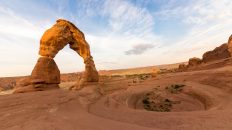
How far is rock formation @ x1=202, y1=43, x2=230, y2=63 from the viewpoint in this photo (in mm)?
39312

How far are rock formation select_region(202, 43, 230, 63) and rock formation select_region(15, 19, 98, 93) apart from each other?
26586 mm

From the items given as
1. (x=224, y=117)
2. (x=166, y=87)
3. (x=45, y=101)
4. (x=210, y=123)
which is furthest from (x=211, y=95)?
(x=45, y=101)

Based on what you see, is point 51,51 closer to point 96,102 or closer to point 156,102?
point 96,102

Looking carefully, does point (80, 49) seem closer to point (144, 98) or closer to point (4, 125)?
point (144, 98)

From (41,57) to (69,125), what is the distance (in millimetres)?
11618

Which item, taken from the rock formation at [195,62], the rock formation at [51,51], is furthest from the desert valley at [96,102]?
the rock formation at [195,62]

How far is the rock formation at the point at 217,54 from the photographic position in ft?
129

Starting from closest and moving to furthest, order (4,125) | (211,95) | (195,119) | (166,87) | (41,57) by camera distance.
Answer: (4,125), (195,119), (211,95), (41,57), (166,87)

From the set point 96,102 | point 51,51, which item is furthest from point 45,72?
point 96,102

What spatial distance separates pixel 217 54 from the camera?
4009 centimetres

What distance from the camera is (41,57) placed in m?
17.9

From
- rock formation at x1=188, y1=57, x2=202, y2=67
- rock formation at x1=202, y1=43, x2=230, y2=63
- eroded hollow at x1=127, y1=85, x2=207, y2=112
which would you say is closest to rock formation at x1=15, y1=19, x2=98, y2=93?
eroded hollow at x1=127, y1=85, x2=207, y2=112

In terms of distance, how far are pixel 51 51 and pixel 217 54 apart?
106 ft

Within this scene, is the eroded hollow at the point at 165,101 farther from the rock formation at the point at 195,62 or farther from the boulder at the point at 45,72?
the rock formation at the point at 195,62
